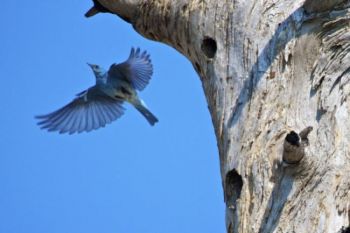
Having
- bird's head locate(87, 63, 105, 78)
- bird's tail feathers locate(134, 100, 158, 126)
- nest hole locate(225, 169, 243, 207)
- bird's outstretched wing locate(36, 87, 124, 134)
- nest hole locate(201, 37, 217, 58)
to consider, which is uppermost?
bird's head locate(87, 63, 105, 78)

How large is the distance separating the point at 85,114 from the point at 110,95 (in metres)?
0.36

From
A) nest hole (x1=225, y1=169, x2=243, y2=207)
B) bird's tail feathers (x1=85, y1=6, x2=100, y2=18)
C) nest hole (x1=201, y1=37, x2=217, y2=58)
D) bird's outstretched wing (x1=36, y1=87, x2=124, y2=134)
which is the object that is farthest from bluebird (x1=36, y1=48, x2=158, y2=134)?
nest hole (x1=225, y1=169, x2=243, y2=207)

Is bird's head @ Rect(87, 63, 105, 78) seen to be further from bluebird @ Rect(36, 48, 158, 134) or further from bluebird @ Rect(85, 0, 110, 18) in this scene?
bluebird @ Rect(85, 0, 110, 18)

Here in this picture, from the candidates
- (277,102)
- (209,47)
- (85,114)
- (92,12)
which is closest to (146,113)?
(85,114)

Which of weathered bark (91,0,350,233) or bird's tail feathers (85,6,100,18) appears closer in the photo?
weathered bark (91,0,350,233)

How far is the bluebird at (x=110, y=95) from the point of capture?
6.48m

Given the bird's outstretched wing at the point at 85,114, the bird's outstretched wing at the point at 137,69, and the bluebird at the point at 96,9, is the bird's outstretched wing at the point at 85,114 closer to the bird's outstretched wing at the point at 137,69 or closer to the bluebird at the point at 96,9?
the bird's outstretched wing at the point at 137,69

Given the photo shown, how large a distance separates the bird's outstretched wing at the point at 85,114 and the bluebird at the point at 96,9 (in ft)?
4.73

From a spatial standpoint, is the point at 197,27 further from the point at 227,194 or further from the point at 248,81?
the point at 227,194

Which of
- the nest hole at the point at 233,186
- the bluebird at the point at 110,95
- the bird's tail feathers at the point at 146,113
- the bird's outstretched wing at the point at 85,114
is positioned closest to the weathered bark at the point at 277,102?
the nest hole at the point at 233,186

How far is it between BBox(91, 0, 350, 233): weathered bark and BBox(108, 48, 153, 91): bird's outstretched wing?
260 cm

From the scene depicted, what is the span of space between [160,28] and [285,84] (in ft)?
3.28

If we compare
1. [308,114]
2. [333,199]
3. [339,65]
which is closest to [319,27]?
[339,65]

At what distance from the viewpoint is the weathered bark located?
129 inches
